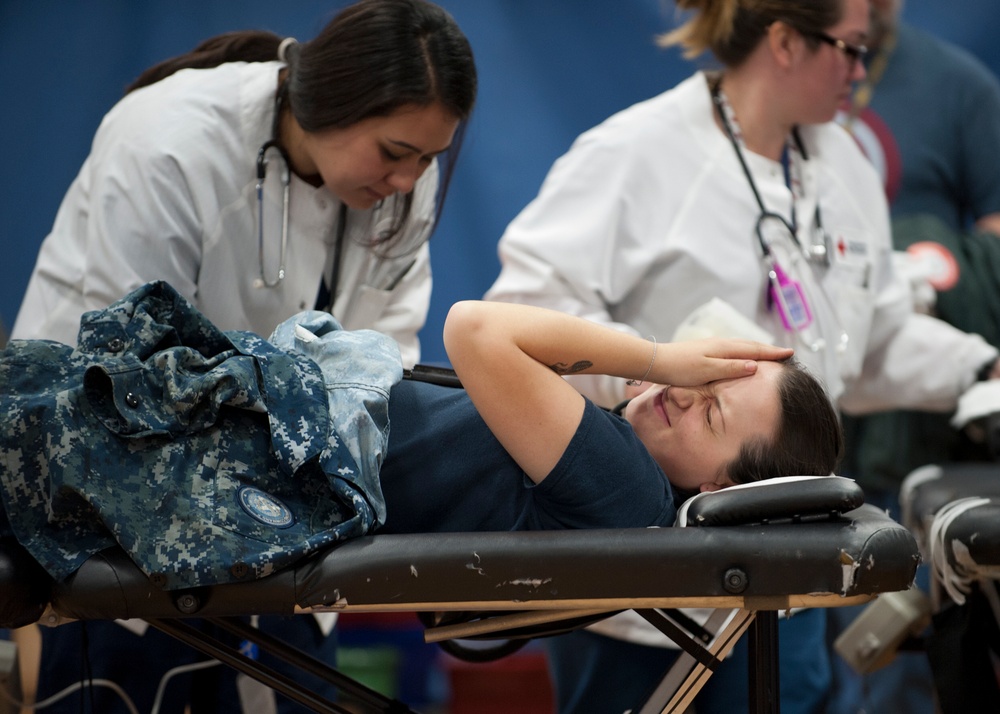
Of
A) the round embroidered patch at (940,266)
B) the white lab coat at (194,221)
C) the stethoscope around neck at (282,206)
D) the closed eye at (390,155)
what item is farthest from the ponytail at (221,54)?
the round embroidered patch at (940,266)

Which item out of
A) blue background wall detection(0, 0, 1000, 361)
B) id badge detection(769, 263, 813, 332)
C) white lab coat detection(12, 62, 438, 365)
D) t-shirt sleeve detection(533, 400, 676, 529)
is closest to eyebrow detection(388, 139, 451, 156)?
white lab coat detection(12, 62, 438, 365)

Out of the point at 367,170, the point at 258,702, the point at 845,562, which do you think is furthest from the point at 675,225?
the point at 258,702

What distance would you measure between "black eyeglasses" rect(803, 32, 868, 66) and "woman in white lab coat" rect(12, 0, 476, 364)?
0.71 metres

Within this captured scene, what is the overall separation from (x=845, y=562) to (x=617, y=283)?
35.2 inches

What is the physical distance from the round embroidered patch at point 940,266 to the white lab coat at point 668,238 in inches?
24.3

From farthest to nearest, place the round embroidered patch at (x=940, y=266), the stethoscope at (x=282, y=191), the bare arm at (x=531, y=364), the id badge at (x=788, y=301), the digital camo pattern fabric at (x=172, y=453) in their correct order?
the round embroidered patch at (x=940, y=266), the id badge at (x=788, y=301), the stethoscope at (x=282, y=191), the bare arm at (x=531, y=364), the digital camo pattern fabric at (x=172, y=453)

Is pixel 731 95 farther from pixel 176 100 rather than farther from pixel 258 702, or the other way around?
pixel 258 702

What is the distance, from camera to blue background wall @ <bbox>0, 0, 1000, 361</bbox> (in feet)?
9.80

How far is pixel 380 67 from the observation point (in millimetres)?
1615

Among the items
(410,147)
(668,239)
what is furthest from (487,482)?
(668,239)

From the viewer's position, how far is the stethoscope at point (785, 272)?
2016 millimetres

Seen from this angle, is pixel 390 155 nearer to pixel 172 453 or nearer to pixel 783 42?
pixel 172 453

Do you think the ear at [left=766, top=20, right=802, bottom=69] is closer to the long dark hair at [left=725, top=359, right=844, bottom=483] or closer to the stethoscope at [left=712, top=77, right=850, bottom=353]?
the stethoscope at [left=712, top=77, right=850, bottom=353]

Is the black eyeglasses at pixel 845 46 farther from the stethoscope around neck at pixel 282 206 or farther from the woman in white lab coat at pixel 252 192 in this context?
the stethoscope around neck at pixel 282 206
